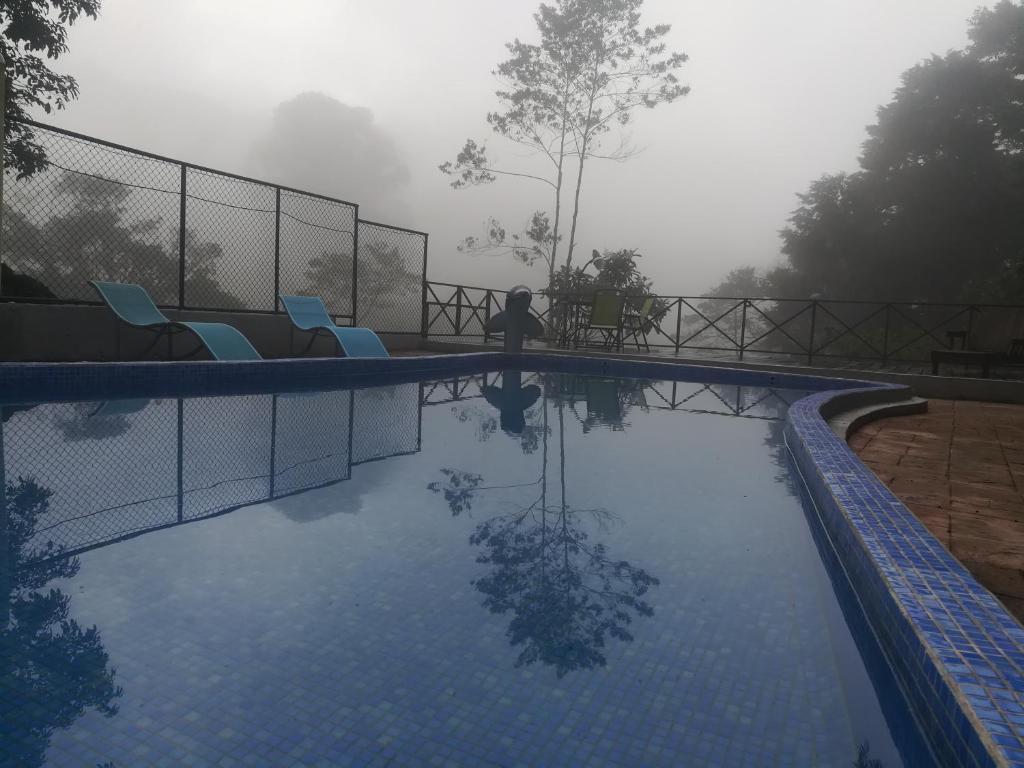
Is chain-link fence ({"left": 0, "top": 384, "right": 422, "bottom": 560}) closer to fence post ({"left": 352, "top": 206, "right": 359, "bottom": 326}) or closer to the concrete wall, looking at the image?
the concrete wall

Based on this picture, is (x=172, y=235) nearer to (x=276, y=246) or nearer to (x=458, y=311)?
(x=276, y=246)

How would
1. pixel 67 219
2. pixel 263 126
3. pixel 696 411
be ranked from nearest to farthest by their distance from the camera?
pixel 696 411 < pixel 67 219 < pixel 263 126

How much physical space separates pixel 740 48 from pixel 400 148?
16147 mm

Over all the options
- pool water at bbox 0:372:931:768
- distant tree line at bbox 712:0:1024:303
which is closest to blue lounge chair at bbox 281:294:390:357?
pool water at bbox 0:372:931:768

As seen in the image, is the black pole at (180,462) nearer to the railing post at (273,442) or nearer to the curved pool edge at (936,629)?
the railing post at (273,442)

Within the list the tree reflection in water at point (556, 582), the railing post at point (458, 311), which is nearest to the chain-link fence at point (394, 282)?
the railing post at point (458, 311)

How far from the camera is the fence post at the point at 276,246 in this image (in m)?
8.20

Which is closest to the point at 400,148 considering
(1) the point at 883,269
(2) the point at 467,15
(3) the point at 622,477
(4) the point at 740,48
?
(2) the point at 467,15

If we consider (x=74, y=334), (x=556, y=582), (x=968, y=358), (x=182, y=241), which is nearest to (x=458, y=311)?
(x=182, y=241)

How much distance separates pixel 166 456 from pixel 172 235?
5088 mm

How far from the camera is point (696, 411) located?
5.89m

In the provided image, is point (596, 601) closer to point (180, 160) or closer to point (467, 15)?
point (180, 160)

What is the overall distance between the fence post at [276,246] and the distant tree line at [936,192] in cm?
1504

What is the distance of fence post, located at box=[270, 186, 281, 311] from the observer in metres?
8.20
